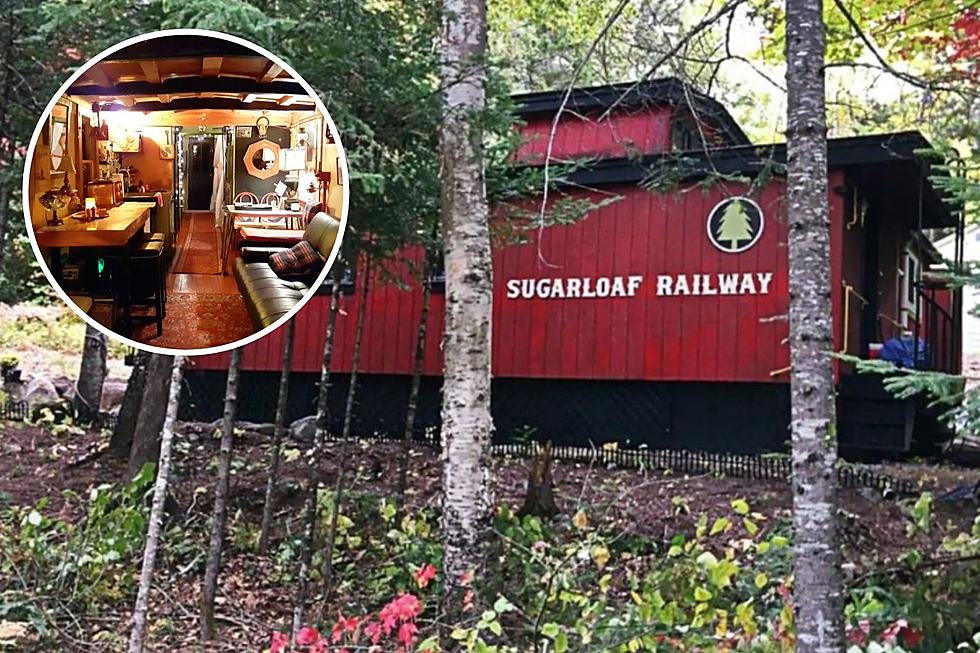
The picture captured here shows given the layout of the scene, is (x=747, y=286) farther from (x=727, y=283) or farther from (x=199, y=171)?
(x=199, y=171)

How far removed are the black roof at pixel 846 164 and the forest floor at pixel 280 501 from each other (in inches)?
99.0

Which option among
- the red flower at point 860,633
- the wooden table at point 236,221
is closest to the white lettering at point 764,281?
the red flower at point 860,633

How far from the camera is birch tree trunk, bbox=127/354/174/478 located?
7043 mm

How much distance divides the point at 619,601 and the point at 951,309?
8.10 m

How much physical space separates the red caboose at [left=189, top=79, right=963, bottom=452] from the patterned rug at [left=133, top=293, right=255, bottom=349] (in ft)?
21.9

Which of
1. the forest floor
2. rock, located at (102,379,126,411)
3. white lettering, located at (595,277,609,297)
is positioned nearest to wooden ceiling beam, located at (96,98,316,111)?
the forest floor

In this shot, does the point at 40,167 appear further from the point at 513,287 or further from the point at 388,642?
the point at 513,287

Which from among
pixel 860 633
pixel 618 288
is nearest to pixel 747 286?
pixel 618 288

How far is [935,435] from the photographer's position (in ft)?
34.7

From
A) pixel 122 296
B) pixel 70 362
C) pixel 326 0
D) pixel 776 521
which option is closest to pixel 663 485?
pixel 776 521

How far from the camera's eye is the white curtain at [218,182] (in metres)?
1.61

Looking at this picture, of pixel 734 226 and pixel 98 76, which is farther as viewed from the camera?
pixel 734 226

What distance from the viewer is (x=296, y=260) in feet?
5.47

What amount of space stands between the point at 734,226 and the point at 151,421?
18.3 feet
